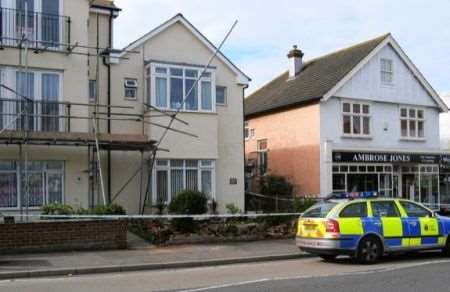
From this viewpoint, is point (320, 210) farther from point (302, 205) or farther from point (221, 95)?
point (221, 95)

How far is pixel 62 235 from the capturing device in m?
15.5

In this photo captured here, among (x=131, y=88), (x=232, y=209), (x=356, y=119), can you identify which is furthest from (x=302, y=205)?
(x=131, y=88)

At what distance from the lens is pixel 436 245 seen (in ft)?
47.1

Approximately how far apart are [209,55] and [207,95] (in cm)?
189

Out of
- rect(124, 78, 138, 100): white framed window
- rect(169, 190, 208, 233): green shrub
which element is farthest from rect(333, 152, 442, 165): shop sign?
rect(169, 190, 208, 233): green shrub

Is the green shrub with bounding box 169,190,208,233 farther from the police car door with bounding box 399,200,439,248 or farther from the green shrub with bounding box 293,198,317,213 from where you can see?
the police car door with bounding box 399,200,439,248

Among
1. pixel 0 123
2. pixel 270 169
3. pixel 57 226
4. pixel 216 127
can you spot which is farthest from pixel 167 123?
pixel 270 169

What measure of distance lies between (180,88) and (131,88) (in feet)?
5.83

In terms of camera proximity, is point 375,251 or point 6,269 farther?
point 375,251

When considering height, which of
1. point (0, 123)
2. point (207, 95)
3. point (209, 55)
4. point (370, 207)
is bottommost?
point (370, 207)

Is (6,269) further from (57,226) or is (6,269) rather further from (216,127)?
(216,127)

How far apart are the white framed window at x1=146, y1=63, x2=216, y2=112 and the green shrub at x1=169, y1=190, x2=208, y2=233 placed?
12.8 ft

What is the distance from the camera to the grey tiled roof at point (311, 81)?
27.7 meters

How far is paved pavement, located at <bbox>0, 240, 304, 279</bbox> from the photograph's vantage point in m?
12.7
